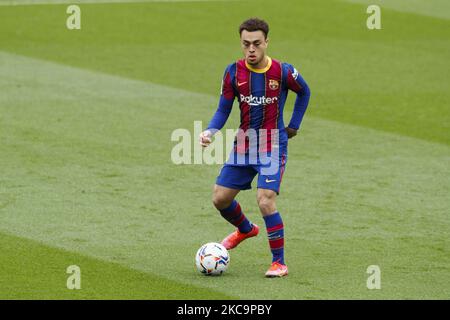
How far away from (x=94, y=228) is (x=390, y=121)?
6711mm

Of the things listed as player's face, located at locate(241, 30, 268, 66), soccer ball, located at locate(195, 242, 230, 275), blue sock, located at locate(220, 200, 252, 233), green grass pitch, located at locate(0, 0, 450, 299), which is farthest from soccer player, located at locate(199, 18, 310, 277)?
green grass pitch, located at locate(0, 0, 450, 299)

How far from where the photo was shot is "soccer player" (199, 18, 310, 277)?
9656 mm

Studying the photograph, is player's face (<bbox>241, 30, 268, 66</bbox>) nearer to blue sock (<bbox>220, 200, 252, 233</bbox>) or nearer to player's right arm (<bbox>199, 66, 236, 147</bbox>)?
player's right arm (<bbox>199, 66, 236, 147</bbox>)

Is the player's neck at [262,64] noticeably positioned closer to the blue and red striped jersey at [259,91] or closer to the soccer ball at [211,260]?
the blue and red striped jersey at [259,91]

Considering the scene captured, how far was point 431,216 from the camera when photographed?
39.2 ft

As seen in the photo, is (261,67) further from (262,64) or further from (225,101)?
(225,101)

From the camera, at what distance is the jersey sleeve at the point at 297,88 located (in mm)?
9812

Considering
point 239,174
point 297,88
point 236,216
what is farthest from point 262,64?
point 236,216

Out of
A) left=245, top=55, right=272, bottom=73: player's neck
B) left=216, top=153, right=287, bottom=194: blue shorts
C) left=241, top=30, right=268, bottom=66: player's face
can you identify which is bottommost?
left=216, top=153, right=287, bottom=194: blue shorts

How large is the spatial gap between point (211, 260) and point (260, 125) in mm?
1294

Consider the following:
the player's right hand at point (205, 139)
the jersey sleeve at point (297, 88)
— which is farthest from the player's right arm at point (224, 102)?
the jersey sleeve at point (297, 88)

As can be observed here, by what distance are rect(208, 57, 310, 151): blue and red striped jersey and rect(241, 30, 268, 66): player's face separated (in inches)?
6.0

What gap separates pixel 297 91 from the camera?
392 inches
